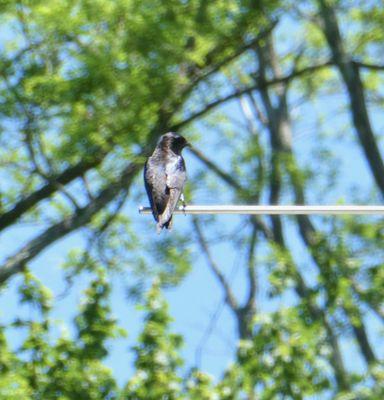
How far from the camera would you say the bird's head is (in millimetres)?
10586

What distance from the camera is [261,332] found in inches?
595

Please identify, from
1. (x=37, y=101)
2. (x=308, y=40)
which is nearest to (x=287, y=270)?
(x=37, y=101)

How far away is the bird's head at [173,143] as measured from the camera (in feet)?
34.7

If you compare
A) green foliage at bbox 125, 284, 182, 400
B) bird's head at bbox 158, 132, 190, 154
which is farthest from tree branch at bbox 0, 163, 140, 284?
bird's head at bbox 158, 132, 190, 154

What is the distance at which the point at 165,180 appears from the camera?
9.26 meters

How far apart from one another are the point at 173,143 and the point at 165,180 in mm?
1563

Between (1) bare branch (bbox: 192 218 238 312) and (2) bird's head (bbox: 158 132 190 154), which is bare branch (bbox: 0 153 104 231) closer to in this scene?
(2) bird's head (bbox: 158 132 190 154)

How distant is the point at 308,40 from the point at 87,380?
12579mm

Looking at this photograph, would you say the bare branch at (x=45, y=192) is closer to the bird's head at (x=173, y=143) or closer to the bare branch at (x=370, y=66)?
the bird's head at (x=173, y=143)

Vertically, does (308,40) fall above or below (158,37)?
above

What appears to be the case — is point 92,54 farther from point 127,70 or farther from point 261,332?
point 261,332

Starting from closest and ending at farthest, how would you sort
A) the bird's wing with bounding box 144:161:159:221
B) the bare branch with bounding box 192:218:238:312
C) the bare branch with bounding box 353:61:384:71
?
the bird's wing with bounding box 144:161:159:221 → the bare branch with bounding box 353:61:384:71 → the bare branch with bounding box 192:218:238:312

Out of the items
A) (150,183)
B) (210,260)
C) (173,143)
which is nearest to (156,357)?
(173,143)

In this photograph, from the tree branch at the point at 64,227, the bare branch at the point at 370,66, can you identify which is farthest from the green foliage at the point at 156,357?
the bare branch at the point at 370,66
